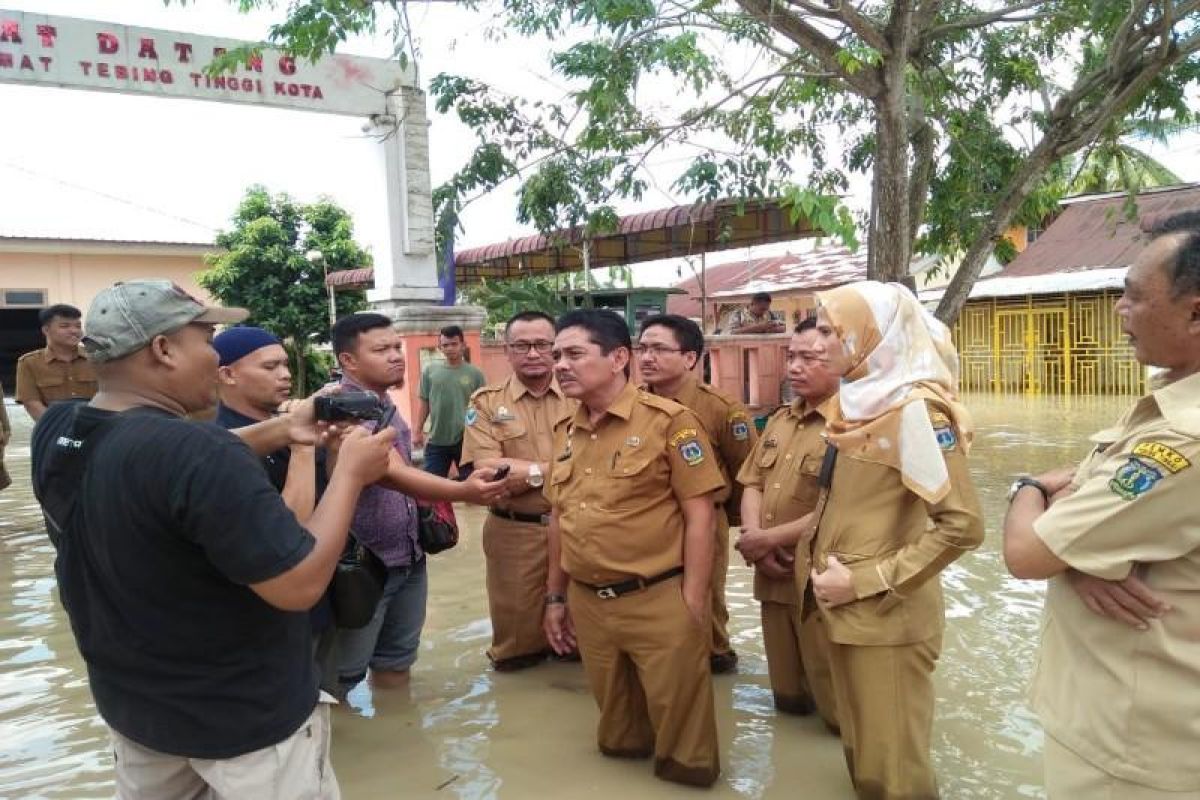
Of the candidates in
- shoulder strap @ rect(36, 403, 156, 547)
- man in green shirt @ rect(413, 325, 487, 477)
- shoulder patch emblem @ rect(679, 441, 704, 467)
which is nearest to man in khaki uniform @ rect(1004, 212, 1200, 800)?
shoulder patch emblem @ rect(679, 441, 704, 467)

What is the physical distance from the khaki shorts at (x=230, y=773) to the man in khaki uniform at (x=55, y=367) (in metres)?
5.21

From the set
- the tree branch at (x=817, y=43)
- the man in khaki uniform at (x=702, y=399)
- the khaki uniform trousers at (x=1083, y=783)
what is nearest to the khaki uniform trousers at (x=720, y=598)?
the man in khaki uniform at (x=702, y=399)

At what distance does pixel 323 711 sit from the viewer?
2.06m

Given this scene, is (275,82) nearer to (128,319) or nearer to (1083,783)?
(128,319)

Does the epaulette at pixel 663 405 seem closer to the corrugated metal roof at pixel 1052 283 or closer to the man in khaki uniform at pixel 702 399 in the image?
the man in khaki uniform at pixel 702 399

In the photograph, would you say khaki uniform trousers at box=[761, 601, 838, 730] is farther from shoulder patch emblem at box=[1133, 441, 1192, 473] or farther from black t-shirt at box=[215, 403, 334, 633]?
shoulder patch emblem at box=[1133, 441, 1192, 473]

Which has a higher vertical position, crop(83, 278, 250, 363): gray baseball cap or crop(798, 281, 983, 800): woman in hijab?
crop(83, 278, 250, 363): gray baseball cap

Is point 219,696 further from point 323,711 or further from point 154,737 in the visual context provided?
point 323,711

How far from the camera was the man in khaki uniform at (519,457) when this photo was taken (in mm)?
4055

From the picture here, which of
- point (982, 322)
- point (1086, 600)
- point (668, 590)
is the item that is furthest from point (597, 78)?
point (982, 322)

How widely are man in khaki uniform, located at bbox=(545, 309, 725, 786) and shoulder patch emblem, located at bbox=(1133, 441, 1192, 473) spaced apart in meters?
1.51

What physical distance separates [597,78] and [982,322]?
15442 mm

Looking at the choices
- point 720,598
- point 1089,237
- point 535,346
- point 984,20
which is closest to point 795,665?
point 720,598

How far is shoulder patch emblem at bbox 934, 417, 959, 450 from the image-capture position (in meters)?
2.27
